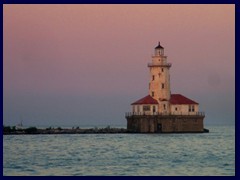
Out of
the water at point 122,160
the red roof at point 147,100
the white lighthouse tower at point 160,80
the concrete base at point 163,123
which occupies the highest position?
the white lighthouse tower at point 160,80

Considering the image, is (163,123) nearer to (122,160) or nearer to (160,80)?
(160,80)

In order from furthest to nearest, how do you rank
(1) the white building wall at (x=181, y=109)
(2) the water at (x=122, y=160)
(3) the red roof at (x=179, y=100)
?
(3) the red roof at (x=179, y=100)
(1) the white building wall at (x=181, y=109)
(2) the water at (x=122, y=160)

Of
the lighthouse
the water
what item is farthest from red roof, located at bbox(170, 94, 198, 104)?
the water

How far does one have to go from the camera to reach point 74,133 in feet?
342

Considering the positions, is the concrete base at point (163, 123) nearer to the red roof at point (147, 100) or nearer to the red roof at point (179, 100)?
the red roof at point (147, 100)

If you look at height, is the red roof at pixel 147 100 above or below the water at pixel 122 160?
above

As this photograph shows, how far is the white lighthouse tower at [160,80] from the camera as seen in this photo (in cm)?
9362

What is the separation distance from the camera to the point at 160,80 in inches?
3693

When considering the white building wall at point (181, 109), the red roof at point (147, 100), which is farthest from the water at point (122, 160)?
the white building wall at point (181, 109)

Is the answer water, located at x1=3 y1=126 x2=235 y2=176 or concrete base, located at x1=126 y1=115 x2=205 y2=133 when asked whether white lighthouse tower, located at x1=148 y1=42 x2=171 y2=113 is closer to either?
concrete base, located at x1=126 y1=115 x2=205 y2=133

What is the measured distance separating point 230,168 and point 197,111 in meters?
50.7

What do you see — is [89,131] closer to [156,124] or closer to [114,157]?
[156,124]

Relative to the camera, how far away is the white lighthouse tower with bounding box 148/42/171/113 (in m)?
93.6

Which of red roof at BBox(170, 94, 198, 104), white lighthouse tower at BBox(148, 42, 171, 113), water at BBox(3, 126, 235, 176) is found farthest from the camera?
red roof at BBox(170, 94, 198, 104)
